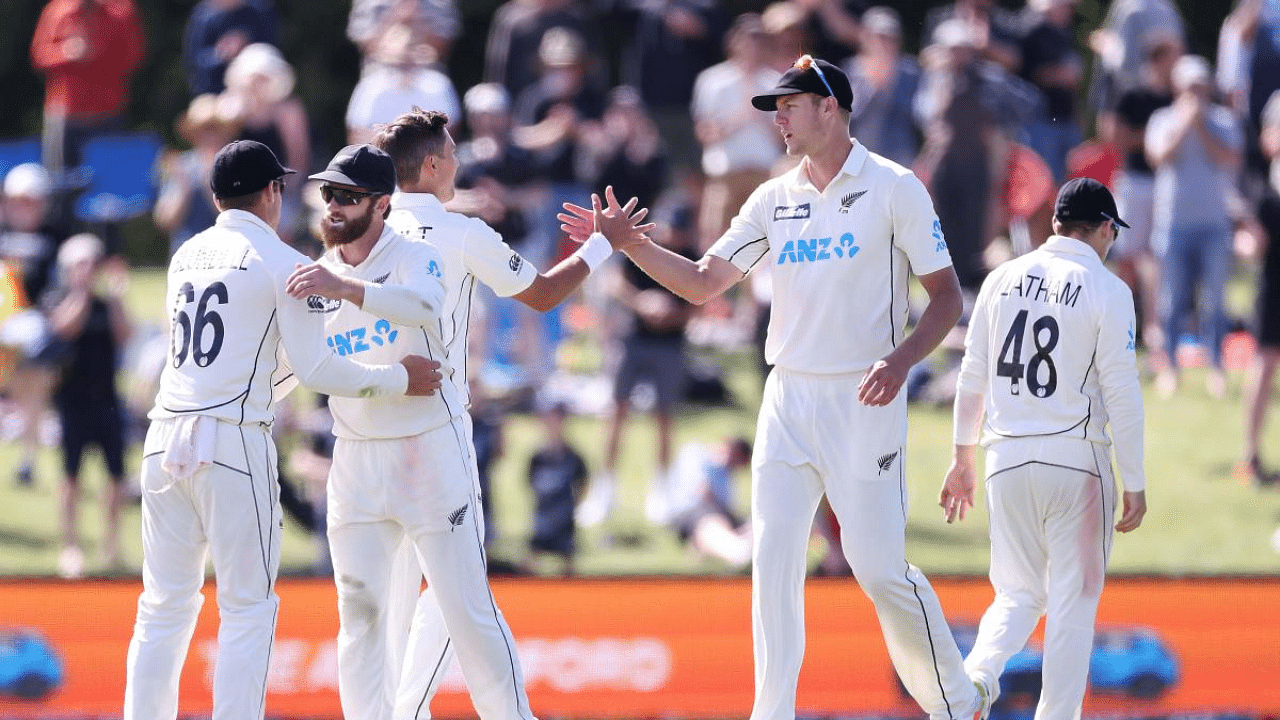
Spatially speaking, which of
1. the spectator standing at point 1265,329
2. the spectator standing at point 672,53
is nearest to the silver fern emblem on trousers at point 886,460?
the spectator standing at point 1265,329

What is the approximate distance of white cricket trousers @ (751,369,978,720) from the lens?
6.90 m

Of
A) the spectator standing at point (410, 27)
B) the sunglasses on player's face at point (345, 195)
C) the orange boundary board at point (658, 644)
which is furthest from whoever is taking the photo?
the spectator standing at point (410, 27)

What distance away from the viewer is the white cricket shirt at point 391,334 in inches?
261

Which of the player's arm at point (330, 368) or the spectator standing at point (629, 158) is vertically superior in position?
the spectator standing at point (629, 158)

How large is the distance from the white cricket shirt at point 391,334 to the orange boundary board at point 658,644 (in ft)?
12.9

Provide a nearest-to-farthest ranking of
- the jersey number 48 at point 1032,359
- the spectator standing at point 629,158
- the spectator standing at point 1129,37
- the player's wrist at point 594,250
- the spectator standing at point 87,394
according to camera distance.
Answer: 1. the player's wrist at point 594,250
2. the jersey number 48 at point 1032,359
3. the spectator standing at point 87,394
4. the spectator standing at point 629,158
5. the spectator standing at point 1129,37

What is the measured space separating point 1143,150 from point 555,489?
5.30 meters

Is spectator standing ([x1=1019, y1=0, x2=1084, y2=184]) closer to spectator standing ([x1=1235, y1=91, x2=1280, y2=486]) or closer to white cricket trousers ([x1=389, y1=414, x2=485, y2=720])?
spectator standing ([x1=1235, y1=91, x2=1280, y2=486])

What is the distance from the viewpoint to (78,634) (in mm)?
10500

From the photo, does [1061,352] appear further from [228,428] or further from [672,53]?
[672,53]

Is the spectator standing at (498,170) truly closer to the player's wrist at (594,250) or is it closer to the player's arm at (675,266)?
the player's arm at (675,266)

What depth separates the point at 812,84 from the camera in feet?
22.8

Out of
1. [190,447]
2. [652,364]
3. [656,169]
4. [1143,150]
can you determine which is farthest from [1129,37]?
[190,447]

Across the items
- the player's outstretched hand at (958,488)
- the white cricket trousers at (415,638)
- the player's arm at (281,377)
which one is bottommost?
the white cricket trousers at (415,638)
